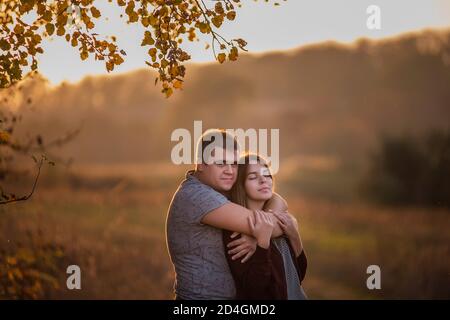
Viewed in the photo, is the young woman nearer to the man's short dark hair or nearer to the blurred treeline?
the man's short dark hair

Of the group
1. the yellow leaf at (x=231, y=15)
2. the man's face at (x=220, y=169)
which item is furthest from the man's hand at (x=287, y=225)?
the yellow leaf at (x=231, y=15)

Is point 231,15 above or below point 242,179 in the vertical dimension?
above

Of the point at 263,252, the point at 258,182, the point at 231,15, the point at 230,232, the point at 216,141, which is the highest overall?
the point at 231,15

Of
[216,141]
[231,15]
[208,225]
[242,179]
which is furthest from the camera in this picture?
[231,15]

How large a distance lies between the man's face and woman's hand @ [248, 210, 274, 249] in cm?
35

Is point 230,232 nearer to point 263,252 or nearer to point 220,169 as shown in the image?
point 263,252

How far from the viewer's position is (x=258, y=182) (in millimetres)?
4523

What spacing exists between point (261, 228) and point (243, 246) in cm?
16

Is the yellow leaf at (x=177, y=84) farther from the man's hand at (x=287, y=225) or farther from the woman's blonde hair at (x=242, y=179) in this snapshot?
the man's hand at (x=287, y=225)

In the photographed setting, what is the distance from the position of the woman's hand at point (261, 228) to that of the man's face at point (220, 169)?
0.35 metres

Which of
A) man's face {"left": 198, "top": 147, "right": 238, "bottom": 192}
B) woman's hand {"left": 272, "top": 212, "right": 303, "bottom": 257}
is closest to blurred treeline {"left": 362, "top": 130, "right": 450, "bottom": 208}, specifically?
woman's hand {"left": 272, "top": 212, "right": 303, "bottom": 257}

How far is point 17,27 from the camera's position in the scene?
4691mm

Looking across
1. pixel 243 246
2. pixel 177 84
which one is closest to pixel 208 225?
pixel 243 246

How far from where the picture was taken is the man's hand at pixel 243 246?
421 cm
